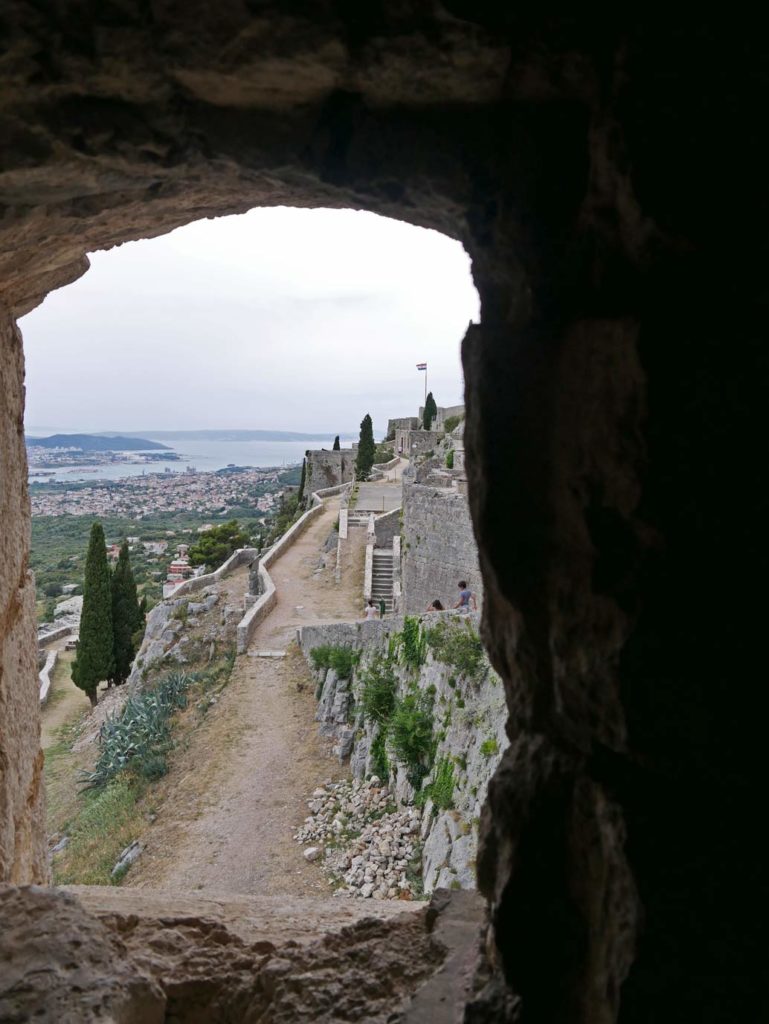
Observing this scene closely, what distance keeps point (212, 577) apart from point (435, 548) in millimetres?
11881

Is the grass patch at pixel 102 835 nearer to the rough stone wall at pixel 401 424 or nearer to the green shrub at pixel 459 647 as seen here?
the green shrub at pixel 459 647

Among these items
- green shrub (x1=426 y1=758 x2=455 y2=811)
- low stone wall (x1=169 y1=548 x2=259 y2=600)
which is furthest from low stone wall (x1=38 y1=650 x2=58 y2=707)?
green shrub (x1=426 y1=758 x2=455 y2=811)

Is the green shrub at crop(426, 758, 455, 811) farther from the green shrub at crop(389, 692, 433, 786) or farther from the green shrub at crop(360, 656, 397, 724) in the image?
the green shrub at crop(360, 656, 397, 724)

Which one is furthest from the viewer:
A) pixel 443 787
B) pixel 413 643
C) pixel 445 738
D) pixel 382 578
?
pixel 382 578

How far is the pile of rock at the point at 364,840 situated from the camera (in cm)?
808

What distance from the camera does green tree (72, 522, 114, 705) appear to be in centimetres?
2047

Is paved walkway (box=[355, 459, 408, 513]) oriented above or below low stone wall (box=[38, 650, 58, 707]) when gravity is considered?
above

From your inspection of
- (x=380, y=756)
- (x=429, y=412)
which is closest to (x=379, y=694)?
(x=380, y=756)

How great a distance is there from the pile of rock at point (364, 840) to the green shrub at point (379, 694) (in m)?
1.01

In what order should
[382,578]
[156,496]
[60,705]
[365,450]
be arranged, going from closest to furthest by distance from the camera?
[382,578], [60,705], [365,450], [156,496]

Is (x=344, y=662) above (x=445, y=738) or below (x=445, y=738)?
below

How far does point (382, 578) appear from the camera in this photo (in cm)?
2084

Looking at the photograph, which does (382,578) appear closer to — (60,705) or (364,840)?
(364,840)

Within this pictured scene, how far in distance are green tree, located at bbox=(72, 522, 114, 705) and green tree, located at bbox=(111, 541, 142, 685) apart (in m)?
1.80
